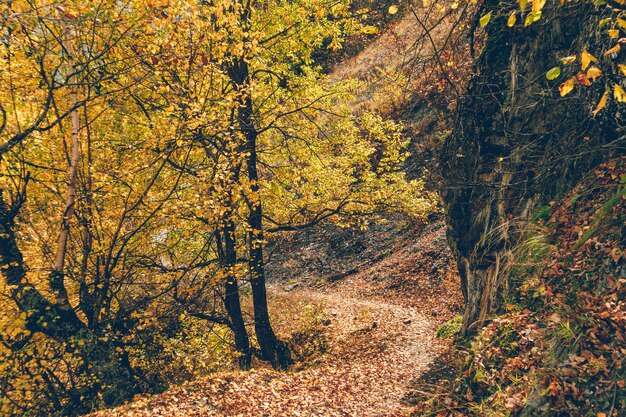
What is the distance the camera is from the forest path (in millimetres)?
6777

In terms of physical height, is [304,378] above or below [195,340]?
→ below

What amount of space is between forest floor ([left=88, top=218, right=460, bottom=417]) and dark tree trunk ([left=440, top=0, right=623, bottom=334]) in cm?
240

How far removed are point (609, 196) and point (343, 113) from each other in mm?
7708

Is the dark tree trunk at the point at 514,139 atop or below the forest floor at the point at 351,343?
atop

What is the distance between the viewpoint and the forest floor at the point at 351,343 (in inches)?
274

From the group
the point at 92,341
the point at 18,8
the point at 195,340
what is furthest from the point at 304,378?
the point at 18,8

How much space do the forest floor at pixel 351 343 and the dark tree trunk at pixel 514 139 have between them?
240 centimetres

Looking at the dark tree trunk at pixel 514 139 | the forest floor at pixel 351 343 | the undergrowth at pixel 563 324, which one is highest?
the dark tree trunk at pixel 514 139

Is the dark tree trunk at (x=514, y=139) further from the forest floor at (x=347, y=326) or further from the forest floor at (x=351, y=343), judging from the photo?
the forest floor at (x=351, y=343)

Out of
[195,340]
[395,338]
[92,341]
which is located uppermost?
[92,341]

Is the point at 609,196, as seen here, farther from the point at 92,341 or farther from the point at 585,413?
the point at 92,341

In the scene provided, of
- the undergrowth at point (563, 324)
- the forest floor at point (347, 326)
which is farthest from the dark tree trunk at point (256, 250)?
the undergrowth at point (563, 324)

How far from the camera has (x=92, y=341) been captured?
6633mm

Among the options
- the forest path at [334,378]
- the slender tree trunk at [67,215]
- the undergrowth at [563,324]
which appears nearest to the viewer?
the undergrowth at [563,324]
